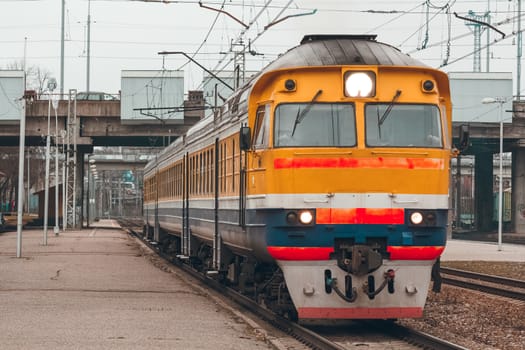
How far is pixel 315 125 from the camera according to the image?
12234mm

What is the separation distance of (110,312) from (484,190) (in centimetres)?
5451

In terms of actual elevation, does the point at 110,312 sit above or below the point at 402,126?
below

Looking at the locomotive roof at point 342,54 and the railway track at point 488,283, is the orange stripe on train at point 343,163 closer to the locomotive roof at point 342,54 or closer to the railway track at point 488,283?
the locomotive roof at point 342,54

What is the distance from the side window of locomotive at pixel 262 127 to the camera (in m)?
12.4

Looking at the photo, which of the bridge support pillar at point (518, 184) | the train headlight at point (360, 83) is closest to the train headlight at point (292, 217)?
the train headlight at point (360, 83)

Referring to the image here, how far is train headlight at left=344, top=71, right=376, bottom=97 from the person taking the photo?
12.3 meters

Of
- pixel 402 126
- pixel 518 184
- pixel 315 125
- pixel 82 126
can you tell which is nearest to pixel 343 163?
pixel 315 125

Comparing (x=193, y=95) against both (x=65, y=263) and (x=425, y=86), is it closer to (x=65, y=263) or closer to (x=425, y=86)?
(x=65, y=263)

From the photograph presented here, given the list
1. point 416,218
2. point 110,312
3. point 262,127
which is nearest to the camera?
point 416,218

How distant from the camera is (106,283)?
66.3 feet

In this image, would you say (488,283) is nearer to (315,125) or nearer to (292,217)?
(315,125)

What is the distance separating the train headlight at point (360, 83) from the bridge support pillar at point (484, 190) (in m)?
54.1

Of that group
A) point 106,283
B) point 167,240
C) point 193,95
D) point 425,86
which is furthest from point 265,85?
point 193,95

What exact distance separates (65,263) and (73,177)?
112 ft
